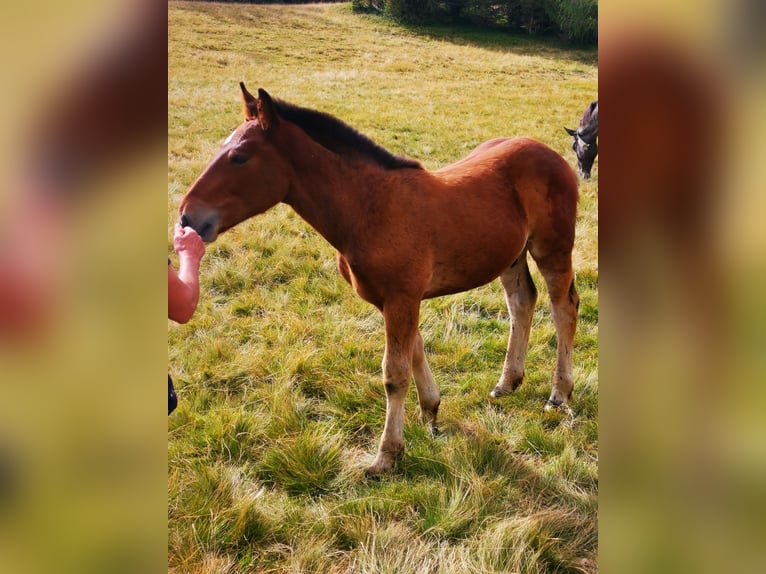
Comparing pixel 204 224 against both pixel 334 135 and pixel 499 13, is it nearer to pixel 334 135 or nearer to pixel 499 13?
pixel 334 135

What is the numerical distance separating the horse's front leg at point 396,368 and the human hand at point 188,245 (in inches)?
40.0

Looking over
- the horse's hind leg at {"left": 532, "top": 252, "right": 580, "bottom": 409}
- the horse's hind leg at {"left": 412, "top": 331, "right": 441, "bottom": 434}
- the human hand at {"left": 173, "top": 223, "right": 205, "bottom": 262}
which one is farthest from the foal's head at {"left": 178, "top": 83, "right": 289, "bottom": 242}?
the horse's hind leg at {"left": 532, "top": 252, "right": 580, "bottom": 409}

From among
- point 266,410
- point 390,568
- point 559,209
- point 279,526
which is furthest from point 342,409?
point 559,209

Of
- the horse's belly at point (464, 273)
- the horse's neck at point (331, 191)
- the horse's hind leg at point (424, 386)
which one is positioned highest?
the horse's neck at point (331, 191)

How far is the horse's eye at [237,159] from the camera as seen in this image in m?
2.43

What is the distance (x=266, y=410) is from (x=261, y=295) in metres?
1.79

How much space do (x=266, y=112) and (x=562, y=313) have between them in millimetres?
2199

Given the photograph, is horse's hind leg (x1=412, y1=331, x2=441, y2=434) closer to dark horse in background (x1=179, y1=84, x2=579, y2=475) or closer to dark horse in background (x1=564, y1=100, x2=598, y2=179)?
dark horse in background (x1=179, y1=84, x2=579, y2=475)

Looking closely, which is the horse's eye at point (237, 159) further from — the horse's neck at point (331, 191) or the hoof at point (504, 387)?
the hoof at point (504, 387)

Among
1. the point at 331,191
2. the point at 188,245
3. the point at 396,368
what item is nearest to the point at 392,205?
the point at 331,191

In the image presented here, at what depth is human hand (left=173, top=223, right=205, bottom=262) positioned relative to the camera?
1.96 meters

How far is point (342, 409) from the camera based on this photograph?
344 cm
